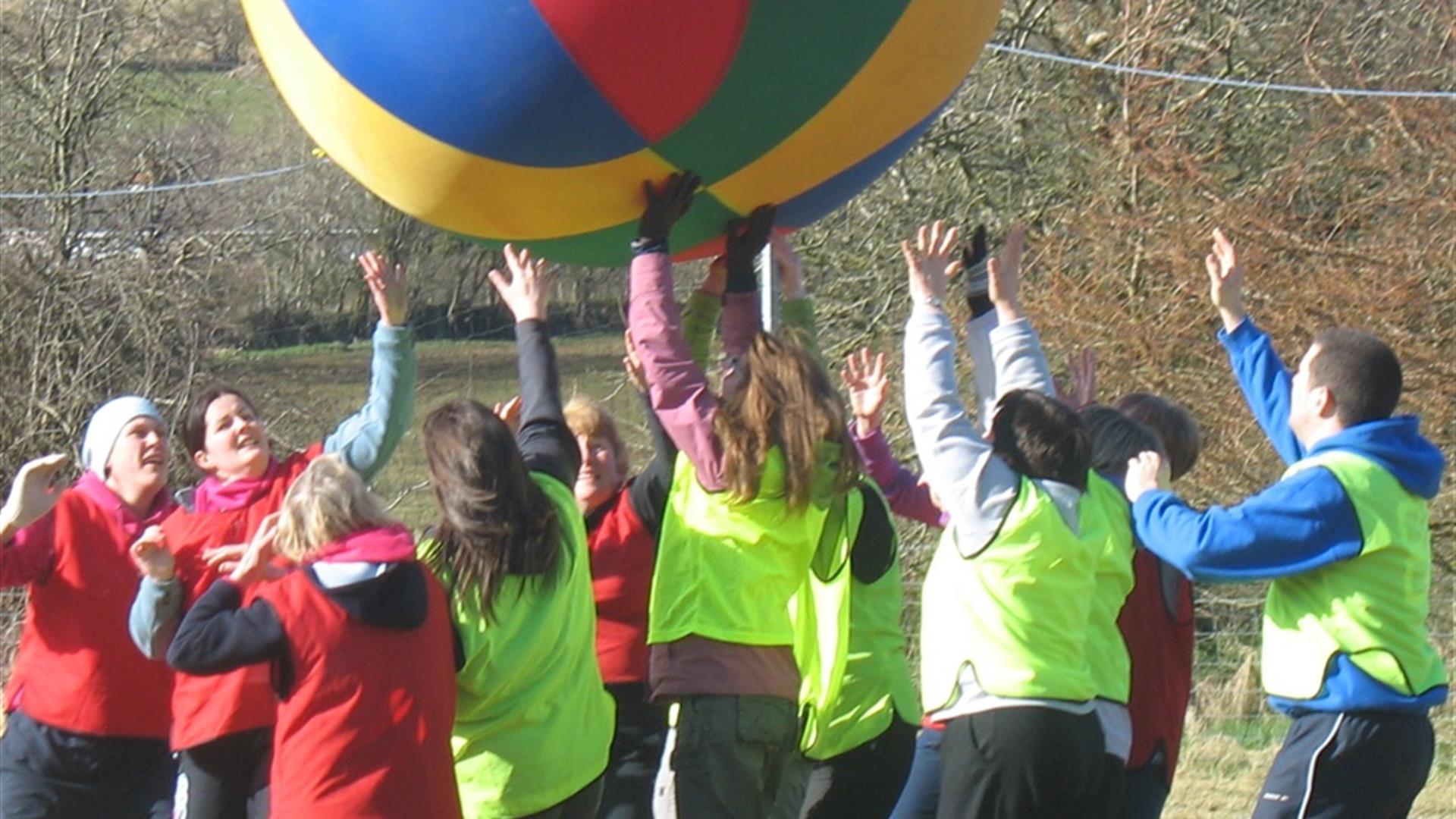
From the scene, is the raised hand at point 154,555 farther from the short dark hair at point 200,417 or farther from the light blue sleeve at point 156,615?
the short dark hair at point 200,417

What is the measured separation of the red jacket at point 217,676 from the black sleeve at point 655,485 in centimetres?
78

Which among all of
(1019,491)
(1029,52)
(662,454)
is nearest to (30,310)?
(1029,52)

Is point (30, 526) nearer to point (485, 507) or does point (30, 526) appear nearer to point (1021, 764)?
point (485, 507)

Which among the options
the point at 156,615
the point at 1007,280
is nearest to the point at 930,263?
the point at 1007,280

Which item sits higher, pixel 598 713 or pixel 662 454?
pixel 662 454

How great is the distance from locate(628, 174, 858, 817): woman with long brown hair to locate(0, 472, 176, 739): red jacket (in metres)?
1.29

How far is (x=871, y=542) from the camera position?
4395 mm

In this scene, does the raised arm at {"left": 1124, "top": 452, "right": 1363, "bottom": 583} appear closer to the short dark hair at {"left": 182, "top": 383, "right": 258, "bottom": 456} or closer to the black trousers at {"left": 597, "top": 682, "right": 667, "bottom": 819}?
the black trousers at {"left": 597, "top": 682, "right": 667, "bottom": 819}

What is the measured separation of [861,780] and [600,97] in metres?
1.78

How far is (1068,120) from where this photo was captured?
12.0 meters

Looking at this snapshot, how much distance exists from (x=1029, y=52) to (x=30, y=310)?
7060mm

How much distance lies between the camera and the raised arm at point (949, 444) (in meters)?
3.86

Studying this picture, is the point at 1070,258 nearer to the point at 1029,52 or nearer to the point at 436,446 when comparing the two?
the point at 1029,52

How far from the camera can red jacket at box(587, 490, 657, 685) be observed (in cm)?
481
